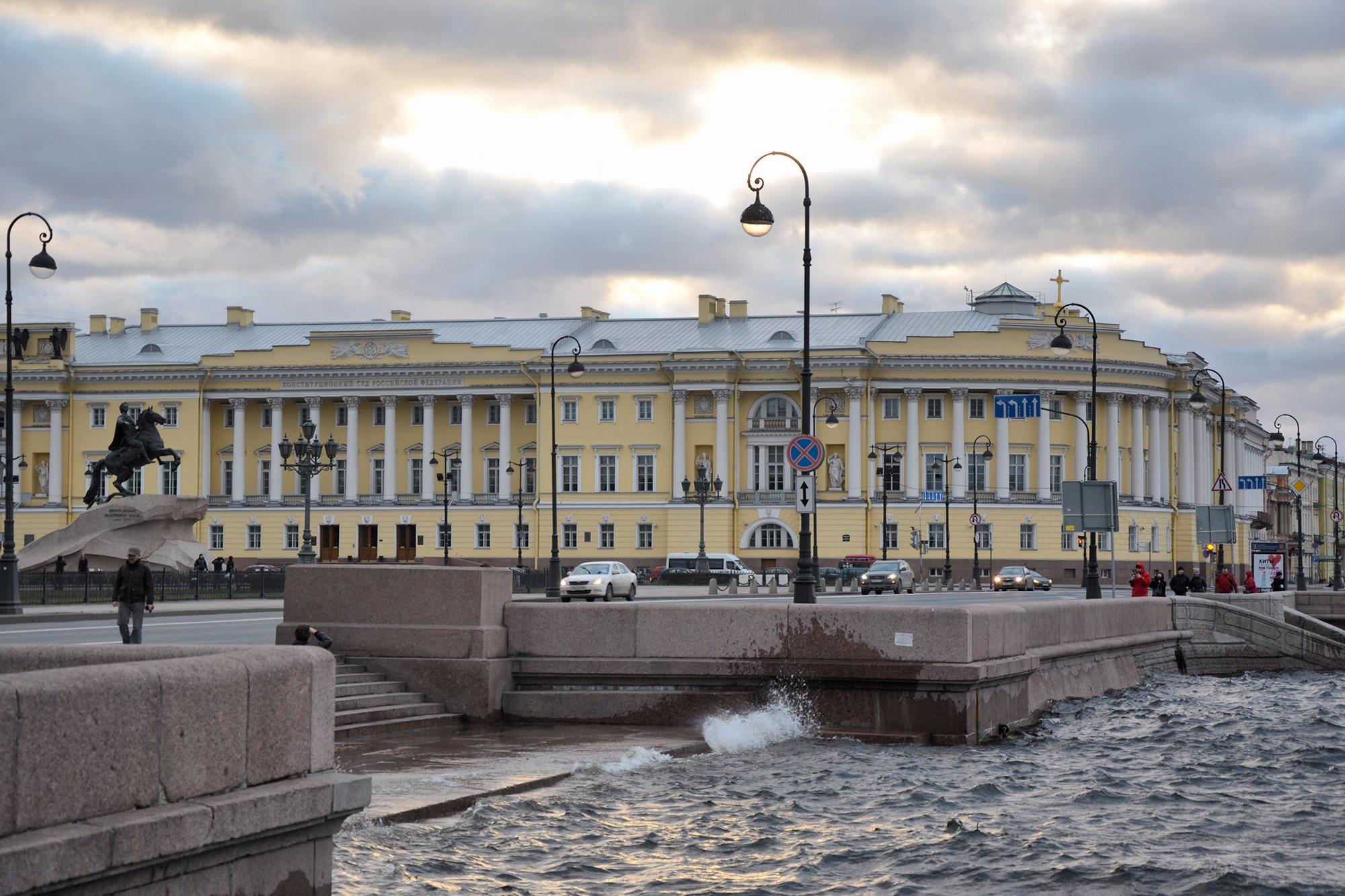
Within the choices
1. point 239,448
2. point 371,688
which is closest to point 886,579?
point 239,448

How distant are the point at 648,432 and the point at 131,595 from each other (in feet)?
253

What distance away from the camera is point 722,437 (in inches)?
3875

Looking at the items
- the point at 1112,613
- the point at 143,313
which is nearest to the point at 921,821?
the point at 1112,613

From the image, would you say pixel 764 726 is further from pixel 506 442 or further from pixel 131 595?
pixel 506 442

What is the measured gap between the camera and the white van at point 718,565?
76938 mm

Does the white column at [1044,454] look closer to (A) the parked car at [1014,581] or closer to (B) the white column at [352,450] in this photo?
(A) the parked car at [1014,581]

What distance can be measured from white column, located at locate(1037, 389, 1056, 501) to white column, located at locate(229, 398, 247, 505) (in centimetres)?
4862

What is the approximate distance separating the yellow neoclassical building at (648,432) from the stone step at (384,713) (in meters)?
76.3

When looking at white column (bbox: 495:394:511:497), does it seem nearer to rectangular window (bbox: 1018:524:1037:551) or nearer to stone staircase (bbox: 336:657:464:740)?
rectangular window (bbox: 1018:524:1037:551)

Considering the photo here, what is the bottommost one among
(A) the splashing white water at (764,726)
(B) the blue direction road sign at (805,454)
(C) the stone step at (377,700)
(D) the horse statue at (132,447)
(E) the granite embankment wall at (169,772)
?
(A) the splashing white water at (764,726)

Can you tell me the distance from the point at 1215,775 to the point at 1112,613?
9382 millimetres

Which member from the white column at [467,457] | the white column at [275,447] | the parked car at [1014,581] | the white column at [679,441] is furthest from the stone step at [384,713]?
the white column at [275,447]

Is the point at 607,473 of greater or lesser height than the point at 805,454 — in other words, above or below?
above

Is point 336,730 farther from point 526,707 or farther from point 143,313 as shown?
point 143,313
